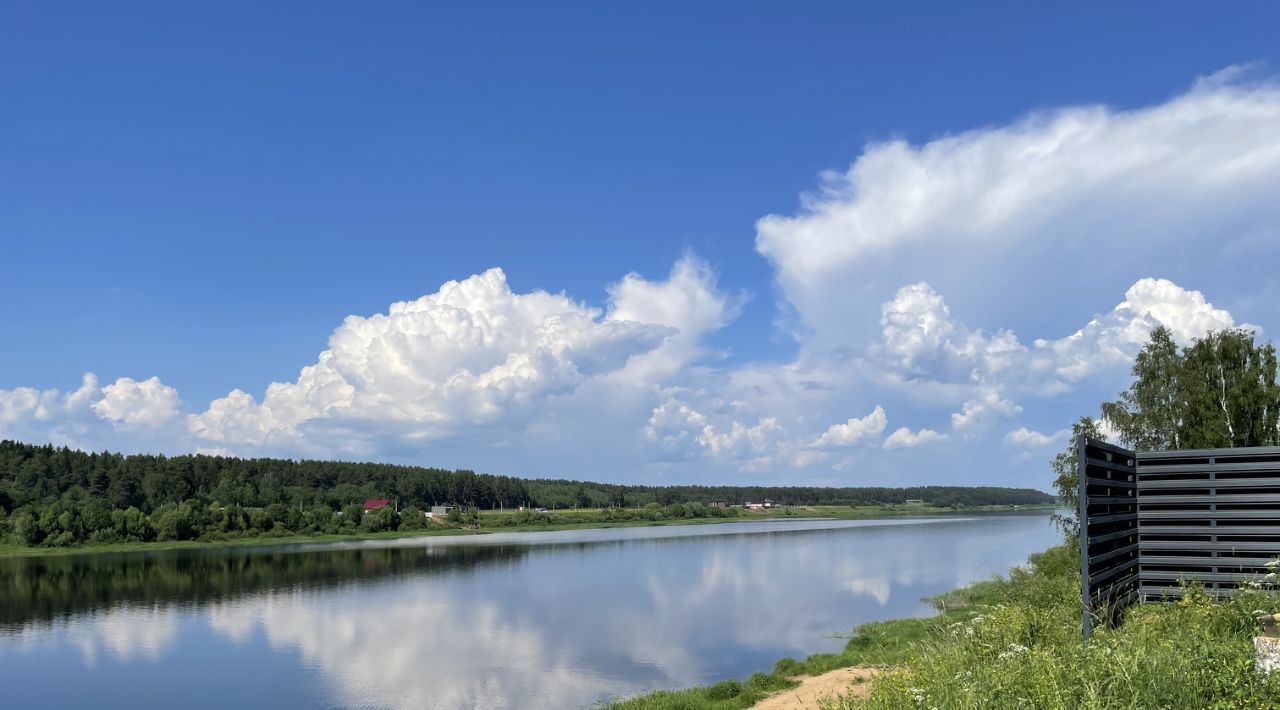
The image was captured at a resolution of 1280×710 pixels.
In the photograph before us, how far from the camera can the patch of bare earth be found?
615 inches

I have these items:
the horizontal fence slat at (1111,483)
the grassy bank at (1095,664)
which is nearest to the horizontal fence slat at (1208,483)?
the horizontal fence slat at (1111,483)

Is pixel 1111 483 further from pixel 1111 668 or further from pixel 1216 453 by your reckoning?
pixel 1111 668

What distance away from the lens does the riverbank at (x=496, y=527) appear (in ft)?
259

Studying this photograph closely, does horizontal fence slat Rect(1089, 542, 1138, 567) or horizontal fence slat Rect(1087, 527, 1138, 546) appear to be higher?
horizontal fence slat Rect(1087, 527, 1138, 546)

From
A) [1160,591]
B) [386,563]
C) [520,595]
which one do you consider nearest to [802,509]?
[386,563]

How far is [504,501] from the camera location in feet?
513

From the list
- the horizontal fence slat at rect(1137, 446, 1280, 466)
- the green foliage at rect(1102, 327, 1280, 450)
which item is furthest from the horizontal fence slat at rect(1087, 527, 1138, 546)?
the green foliage at rect(1102, 327, 1280, 450)

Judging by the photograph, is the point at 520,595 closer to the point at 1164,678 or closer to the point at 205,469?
the point at 1164,678

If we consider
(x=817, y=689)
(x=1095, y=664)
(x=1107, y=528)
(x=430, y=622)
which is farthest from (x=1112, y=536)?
(x=430, y=622)

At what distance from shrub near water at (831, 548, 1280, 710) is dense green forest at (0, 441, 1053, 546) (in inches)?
3558

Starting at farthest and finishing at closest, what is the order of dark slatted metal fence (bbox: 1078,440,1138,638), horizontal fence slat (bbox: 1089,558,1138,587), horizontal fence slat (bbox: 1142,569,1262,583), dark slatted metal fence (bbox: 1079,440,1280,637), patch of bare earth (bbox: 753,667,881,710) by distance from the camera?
1. patch of bare earth (bbox: 753,667,881,710)
2. horizontal fence slat (bbox: 1142,569,1262,583)
3. dark slatted metal fence (bbox: 1079,440,1280,637)
4. horizontal fence slat (bbox: 1089,558,1138,587)
5. dark slatted metal fence (bbox: 1078,440,1138,638)

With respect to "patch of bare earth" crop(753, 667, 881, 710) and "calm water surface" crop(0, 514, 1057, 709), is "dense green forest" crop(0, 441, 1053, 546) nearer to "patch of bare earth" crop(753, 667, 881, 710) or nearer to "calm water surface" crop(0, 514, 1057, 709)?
"calm water surface" crop(0, 514, 1057, 709)

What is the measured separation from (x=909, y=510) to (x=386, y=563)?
493 ft

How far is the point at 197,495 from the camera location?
107500 mm
